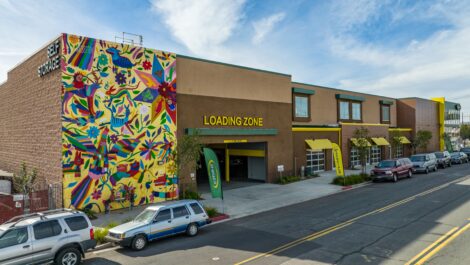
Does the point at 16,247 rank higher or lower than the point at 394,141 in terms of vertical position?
lower

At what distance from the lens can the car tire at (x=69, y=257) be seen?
1157 centimetres

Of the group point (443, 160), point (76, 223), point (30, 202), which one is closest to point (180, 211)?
point (76, 223)

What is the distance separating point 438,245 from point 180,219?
10.1m

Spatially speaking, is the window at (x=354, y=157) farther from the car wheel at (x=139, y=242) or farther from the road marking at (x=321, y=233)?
the car wheel at (x=139, y=242)

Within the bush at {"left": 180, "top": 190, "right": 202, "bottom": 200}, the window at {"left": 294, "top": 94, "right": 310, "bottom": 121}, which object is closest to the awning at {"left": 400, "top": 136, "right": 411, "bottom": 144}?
the window at {"left": 294, "top": 94, "right": 310, "bottom": 121}

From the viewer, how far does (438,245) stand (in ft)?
41.2

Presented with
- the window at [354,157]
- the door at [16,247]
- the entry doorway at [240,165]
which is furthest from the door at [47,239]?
the window at [354,157]

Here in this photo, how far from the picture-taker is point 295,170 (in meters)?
33.6

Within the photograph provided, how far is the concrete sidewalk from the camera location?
775 inches

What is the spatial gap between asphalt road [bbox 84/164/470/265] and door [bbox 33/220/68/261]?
4.93 feet

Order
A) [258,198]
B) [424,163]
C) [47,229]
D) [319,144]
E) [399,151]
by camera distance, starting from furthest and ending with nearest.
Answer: [399,151], [424,163], [319,144], [258,198], [47,229]

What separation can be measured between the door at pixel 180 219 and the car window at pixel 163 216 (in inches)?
9.9

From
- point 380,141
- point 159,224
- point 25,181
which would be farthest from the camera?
point 380,141

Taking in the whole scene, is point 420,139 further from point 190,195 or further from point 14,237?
point 14,237
